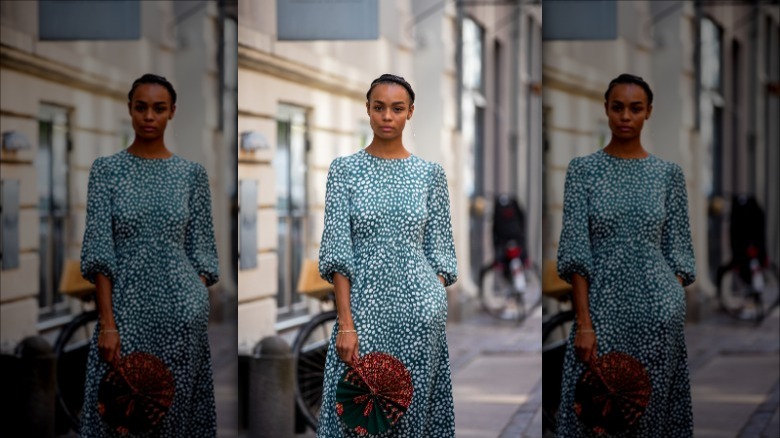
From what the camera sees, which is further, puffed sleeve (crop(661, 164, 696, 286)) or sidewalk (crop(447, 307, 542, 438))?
sidewalk (crop(447, 307, 542, 438))

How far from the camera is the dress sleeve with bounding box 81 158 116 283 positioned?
597 centimetres

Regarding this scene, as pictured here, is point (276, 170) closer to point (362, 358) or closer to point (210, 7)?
point (210, 7)

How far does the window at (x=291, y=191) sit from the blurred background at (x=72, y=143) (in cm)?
22

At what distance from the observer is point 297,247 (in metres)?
6.35

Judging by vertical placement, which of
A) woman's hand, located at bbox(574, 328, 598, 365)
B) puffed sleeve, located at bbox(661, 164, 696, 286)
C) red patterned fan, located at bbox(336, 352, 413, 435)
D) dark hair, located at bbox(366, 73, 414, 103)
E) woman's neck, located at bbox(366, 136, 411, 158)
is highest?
dark hair, located at bbox(366, 73, 414, 103)

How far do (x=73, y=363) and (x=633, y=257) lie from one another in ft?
9.06

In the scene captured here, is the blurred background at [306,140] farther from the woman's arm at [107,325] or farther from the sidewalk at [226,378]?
the woman's arm at [107,325]

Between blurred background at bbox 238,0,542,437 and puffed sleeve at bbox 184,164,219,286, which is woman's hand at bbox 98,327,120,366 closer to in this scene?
puffed sleeve at bbox 184,164,219,286

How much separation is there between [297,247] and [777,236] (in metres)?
2.97

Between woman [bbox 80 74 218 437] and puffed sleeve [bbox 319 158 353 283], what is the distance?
901mm

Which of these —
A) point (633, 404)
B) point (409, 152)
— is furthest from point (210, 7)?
point (633, 404)

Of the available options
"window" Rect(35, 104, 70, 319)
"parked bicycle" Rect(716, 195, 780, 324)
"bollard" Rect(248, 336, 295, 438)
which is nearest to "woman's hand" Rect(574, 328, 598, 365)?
"parked bicycle" Rect(716, 195, 780, 324)

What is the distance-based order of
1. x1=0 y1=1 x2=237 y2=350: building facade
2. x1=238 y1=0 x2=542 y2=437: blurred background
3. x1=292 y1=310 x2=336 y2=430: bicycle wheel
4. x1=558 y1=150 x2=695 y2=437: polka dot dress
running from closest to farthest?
x1=558 y1=150 x2=695 y2=437: polka dot dress, x1=238 y1=0 x2=542 y2=437: blurred background, x1=0 y1=1 x2=237 y2=350: building facade, x1=292 y1=310 x2=336 y2=430: bicycle wheel

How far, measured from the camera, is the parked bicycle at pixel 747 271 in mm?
6914
